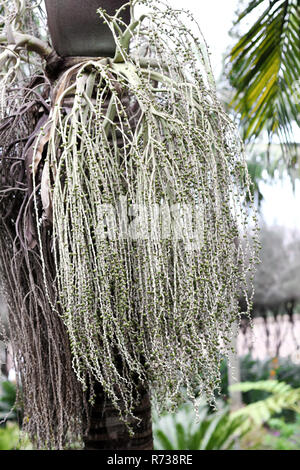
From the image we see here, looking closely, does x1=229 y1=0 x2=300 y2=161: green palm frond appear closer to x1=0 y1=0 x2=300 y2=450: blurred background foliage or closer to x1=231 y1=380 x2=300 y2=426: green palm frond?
x1=0 y1=0 x2=300 y2=450: blurred background foliage

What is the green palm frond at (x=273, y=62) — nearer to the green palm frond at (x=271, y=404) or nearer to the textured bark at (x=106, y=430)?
the textured bark at (x=106, y=430)

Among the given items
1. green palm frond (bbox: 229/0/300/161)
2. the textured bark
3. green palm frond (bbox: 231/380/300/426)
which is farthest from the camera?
green palm frond (bbox: 231/380/300/426)

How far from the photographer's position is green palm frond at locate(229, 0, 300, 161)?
197 centimetres

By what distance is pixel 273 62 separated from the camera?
2.04m

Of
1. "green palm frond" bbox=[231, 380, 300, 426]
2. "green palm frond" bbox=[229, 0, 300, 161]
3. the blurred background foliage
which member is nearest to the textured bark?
the blurred background foliage

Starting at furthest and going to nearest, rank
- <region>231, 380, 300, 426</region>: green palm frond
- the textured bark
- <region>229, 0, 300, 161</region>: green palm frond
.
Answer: <region>231, 380, 300, 426</region>: green palm frond
<region>229, 0, 300, 161</region>: green palm frond
the textured bark

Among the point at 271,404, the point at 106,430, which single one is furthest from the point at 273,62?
the point at 271,404

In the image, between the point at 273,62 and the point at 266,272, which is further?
the point at 266,272

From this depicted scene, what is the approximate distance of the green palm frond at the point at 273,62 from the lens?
6.45 ft

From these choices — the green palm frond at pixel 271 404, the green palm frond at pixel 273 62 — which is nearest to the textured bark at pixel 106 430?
the green palm frond at pixel 273 62

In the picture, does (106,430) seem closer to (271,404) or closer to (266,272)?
(271,404)
